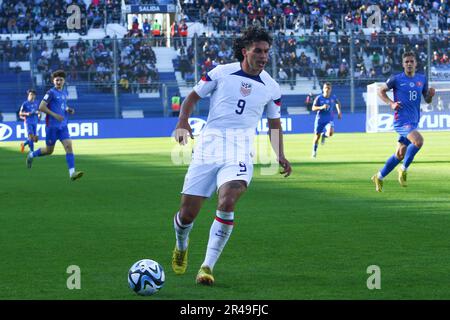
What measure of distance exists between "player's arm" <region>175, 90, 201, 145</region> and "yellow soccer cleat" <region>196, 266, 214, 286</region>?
1.15m

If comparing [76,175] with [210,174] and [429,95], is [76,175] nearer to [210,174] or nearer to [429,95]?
[429,95]

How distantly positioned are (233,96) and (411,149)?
31.0 ft

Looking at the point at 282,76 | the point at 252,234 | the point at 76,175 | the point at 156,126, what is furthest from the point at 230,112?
the point at 282,76

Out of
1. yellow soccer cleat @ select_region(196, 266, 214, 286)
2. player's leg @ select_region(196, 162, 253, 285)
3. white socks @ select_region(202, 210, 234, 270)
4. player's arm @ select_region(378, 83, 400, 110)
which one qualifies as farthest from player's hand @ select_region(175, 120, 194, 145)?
player's arm @ select_region(378, 83, 400, 110)

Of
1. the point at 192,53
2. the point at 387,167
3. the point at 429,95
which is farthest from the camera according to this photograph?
the point at 192,53

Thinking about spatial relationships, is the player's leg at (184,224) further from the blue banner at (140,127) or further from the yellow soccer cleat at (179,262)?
the blue banner at (140,127)

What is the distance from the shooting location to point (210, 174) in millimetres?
8617

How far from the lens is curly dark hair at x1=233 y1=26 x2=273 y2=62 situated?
335 inches

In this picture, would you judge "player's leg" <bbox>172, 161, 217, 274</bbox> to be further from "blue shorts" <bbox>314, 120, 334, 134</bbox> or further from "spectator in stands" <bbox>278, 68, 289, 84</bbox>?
"spectator in stands" <bbox>278, 68, 289, 84</bbox>

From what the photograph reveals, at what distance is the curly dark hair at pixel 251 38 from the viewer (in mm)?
8508

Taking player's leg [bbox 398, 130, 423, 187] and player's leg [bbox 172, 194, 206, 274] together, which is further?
player's leg [bbox 398, 130, 423, 187]

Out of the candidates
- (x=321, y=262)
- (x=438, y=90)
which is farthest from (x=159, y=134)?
(x=321, y=262)

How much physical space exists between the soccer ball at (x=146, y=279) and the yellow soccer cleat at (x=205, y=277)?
452 mm
